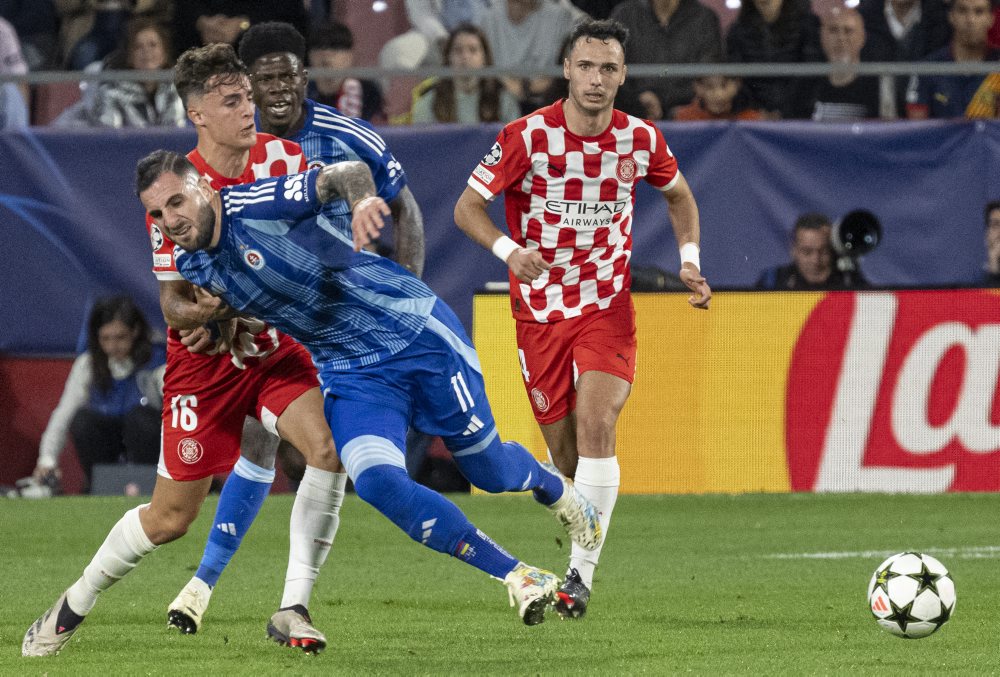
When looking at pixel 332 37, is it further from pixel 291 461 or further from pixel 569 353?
pixel 569 353

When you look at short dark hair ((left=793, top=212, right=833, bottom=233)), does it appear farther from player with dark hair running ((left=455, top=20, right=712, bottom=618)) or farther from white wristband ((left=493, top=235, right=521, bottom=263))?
white wristband ((left=493, top=235, right=521, bottom=263))

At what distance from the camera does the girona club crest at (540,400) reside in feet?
23.4

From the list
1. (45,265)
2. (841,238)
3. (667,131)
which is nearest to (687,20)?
(667,131)

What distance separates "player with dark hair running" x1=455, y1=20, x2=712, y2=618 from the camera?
689 centimetres

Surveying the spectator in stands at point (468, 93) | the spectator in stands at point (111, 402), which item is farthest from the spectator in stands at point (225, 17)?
the spectator in stands at point (111, 402)

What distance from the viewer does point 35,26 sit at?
12.8 meters

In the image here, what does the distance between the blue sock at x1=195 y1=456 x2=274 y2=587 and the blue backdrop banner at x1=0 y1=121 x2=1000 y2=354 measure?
15.9ft

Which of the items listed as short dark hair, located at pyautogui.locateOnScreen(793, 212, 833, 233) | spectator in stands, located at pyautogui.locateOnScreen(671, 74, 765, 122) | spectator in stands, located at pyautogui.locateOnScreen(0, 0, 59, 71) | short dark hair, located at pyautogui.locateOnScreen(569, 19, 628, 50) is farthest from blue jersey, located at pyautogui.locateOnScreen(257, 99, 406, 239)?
spectator in stands, located at pyautogui.locateOnScreen(0, 0, 59, 71)

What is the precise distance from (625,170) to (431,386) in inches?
76.5

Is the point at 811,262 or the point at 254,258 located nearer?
the point at 254,258

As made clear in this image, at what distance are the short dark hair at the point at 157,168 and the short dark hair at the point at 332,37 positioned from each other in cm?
667

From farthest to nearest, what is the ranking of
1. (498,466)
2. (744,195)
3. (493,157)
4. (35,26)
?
1. (35,26)
2. (744,195)
3. (493,157)
4. (498,466)

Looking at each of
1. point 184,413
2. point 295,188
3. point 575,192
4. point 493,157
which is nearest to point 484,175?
point 493,157

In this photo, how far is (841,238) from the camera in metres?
11.0
